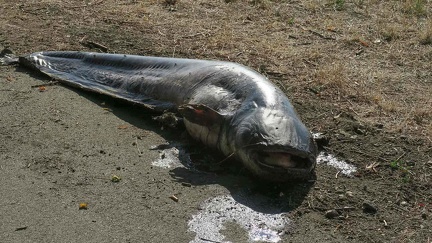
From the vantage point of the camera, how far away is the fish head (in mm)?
5098

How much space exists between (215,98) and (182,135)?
0.42 meters

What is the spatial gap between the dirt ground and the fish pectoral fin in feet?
0.96

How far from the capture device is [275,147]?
5059 mm

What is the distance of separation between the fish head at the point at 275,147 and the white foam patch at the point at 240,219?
0.73ft

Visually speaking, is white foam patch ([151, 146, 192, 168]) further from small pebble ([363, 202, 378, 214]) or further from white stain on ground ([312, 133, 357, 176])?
small pebble ([363, 202, 378, 214])

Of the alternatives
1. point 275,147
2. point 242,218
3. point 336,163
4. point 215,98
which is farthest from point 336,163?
point 242,218

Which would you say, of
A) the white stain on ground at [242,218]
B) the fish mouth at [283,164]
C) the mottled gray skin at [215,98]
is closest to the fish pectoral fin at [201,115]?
the mottled gray skin at [215,98]

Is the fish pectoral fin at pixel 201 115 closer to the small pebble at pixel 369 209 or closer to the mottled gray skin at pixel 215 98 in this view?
the mottled gray skin at pixel 215 98

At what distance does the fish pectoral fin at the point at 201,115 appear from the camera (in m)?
5.68

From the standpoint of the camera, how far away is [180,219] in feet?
16.0

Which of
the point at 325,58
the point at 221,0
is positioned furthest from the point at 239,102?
the point at 221,0

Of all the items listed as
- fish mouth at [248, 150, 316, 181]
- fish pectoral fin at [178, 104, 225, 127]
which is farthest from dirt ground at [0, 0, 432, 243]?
fish pectoral fin at [178, 104, 225, 127]

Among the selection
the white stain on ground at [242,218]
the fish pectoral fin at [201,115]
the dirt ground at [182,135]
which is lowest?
the dirt ground at [182,135]

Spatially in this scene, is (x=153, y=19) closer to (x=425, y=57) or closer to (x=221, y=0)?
(x=221, y=0)
